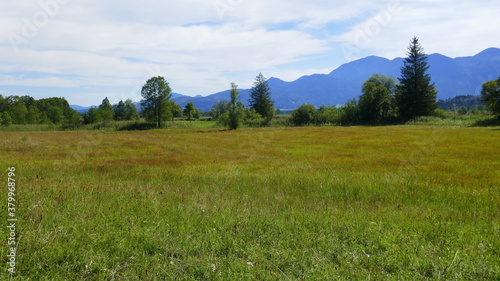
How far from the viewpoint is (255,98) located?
11394 cm

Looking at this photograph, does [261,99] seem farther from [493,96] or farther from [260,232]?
[260,232]

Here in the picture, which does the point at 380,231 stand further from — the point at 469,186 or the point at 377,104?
the point at 377,104

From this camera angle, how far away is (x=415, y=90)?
78.0m

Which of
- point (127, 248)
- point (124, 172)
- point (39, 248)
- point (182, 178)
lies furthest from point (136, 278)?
point (124, 172)

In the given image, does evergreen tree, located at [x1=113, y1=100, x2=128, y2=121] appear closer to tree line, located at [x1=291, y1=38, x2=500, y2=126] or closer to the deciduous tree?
the deciduous tree

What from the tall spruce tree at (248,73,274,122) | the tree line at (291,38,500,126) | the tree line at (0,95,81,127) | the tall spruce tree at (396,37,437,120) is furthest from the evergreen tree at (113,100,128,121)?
the tall spruce tree at (396,37,437,120)

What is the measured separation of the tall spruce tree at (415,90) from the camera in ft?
254

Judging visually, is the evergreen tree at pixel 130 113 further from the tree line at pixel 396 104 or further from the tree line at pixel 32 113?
the tree line at pixel 396 104

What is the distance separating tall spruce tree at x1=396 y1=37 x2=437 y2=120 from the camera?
7750 cm

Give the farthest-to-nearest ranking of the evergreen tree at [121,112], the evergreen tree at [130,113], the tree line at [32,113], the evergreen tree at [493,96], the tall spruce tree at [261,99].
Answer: the evergreen tree at [121,112] < the evergreen tree at [130,113] < the tall spruce tree at [261,99] < the tree line at [32,113] < the evergreen tree at [493,96]

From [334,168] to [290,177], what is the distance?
4105 mm

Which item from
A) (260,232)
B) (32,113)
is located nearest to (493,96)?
(260,232)

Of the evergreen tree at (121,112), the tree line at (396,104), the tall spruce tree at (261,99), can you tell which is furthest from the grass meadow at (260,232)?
the evergreen tree at (121,112)

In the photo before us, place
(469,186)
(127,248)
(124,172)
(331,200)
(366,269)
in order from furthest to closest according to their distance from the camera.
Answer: (124,172) < (469,186) < (331,200) < (127,248) < (366,269)
